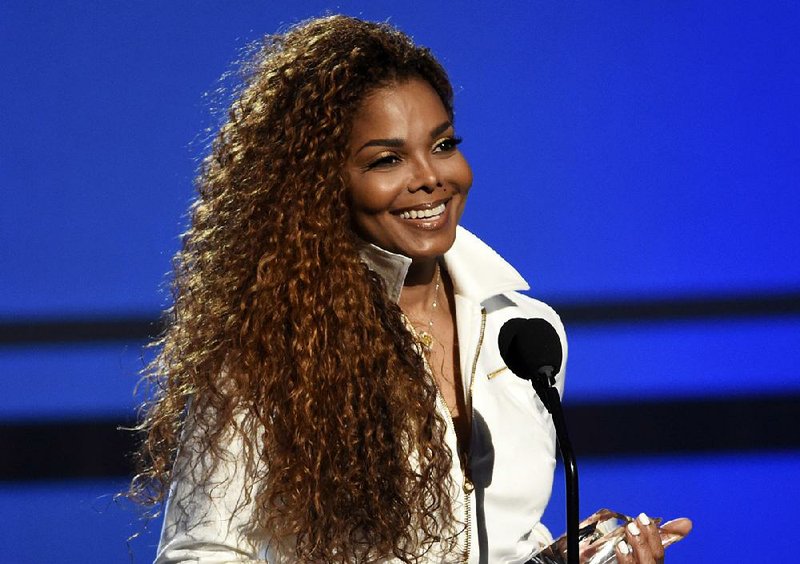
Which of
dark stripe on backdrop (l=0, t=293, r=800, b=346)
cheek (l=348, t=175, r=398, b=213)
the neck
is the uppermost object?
dark stripe on backdrop (l=0, t=293, r=800, b=346)

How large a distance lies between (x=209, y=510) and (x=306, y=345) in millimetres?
218

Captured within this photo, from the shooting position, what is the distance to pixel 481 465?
1.55 meters

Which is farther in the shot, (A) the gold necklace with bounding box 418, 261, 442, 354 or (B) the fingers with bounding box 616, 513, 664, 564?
(A) the gold necklace with bounding box 418, 261, 442, 354

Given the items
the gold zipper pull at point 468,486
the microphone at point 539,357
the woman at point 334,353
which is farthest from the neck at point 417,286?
the microphone at point 539,357

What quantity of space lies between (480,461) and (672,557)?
1205 millimetres

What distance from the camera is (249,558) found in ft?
4.78

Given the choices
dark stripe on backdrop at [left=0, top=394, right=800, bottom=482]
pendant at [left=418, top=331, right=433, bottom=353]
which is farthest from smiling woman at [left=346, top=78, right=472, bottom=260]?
dark stripe on backdrop at [left=0, top=394, right=800, bottom=482]

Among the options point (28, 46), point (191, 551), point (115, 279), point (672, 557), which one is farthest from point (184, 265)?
point (672, 557)

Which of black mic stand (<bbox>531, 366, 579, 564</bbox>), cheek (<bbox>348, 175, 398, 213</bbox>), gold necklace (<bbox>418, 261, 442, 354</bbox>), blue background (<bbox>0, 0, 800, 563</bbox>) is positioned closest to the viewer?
black mic stand (<bbox>531, 366, 579, 564</bbox>)

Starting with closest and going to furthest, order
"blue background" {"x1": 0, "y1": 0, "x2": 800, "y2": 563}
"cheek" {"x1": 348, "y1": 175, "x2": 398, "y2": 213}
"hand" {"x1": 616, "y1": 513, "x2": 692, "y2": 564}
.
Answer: "hand" {"x1": 616, "y1": 513, "x2": 692, "y2": 564} < "cheek" {"x1": 348, "y1": 175, "x2": 398, "y2": 213} < "blue background" {"x1": 0, "y1": 0, "x2": 800, "y2": 563}

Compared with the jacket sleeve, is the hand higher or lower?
lower

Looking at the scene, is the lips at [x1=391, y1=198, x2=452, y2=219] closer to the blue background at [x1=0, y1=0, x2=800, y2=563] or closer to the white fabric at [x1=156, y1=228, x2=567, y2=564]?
the white fabric at [x1=156, y1=228, x2=567, y2=564]

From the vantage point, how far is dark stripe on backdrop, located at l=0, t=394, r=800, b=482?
2.58 m

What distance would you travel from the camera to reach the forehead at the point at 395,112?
4.94 ft
